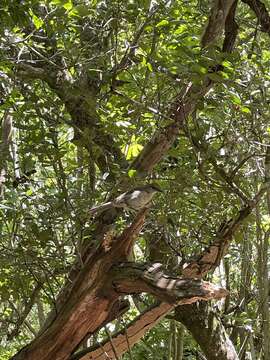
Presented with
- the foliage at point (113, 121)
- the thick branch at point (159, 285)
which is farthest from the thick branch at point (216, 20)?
the thick branch at point (159, 285)

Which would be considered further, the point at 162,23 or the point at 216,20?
the point at 216,20

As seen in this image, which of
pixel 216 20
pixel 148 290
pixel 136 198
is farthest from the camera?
pixel 216 20

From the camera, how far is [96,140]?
272 centimetres

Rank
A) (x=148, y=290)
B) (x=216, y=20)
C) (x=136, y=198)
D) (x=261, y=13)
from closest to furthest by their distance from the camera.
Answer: (x=136, y=198)
(x=148, y=290)
(x=216, y=20)
(x=261, y=13)

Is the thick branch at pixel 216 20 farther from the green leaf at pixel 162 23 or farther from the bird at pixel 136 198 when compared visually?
the bird at pixel 136 198

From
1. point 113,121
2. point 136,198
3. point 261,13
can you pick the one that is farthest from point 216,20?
point 136,198

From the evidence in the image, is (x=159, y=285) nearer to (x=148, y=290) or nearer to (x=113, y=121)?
(x=148, y=290)

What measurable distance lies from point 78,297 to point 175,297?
0.55 metres

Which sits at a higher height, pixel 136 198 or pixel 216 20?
pixel 216 20

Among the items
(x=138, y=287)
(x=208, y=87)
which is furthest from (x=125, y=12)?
(x=138, y=287)

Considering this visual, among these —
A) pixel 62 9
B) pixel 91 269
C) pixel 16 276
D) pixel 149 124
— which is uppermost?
pixel 62 9

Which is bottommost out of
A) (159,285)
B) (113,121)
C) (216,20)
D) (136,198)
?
(159,285)

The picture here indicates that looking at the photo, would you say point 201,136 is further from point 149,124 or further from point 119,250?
point 119,250

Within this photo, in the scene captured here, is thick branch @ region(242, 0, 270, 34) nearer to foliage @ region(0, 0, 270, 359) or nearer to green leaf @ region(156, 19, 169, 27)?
foliage @ region(0, 0, 270, 359)
